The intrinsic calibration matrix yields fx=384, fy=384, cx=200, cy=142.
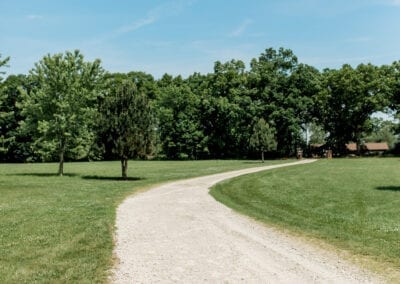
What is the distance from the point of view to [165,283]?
6484mm

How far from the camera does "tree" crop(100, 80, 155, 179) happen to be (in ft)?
88.2

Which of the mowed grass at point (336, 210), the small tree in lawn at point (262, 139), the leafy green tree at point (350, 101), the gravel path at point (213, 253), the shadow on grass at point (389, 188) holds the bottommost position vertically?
the mowed grass at point (336, 210)

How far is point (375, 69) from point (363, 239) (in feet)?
244

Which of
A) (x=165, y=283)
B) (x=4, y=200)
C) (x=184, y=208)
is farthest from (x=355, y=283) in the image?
(x=4, y=200)

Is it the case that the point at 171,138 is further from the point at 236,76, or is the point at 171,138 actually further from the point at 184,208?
the point at 184,208

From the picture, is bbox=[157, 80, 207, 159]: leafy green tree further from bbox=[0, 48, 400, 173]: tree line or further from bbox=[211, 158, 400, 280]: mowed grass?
bbox=[211, 158, 400, 280]: mowed grass

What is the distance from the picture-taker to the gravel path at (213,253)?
6.83 meters

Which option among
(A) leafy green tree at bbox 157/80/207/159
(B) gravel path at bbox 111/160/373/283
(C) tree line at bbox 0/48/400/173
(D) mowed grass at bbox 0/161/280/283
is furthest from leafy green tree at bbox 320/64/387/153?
(B) gravel path at bbox 111/160/373/283

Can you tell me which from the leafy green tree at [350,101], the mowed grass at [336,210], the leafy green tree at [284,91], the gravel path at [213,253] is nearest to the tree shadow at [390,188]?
the mowed grass at [336,210]

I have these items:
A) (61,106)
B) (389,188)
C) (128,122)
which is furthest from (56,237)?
(61,106)

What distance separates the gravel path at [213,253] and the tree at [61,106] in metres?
20.8

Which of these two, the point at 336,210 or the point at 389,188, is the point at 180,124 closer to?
the point at 389,188

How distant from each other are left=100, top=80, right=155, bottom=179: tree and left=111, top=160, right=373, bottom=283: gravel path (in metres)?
14.0

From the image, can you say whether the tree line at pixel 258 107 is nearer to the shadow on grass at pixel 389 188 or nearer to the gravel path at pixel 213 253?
the shadow on grass at pixel 389 188
